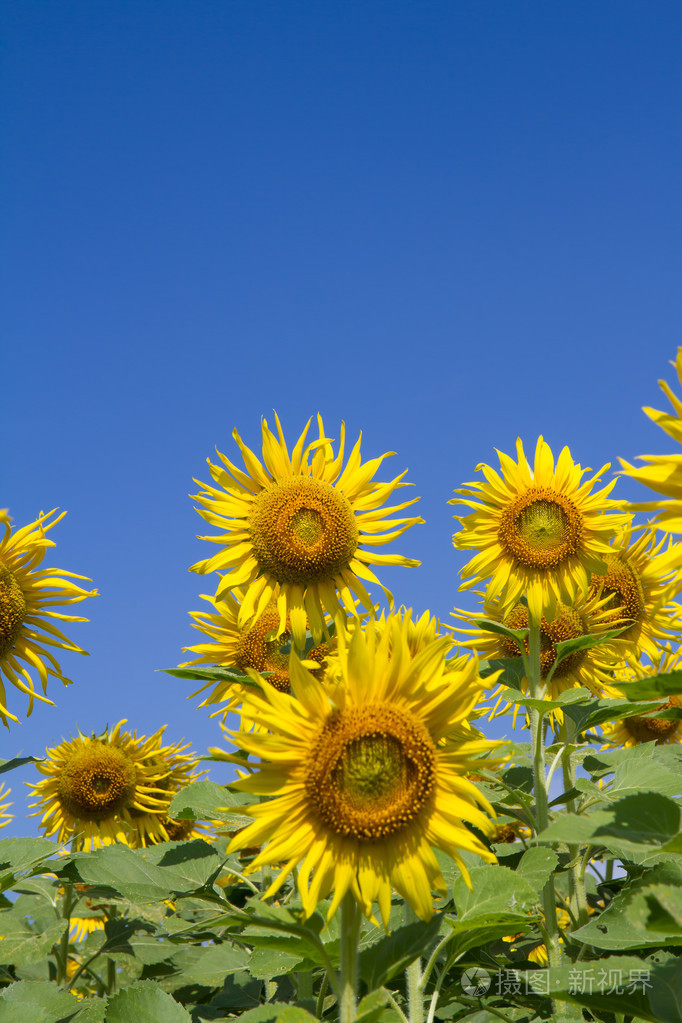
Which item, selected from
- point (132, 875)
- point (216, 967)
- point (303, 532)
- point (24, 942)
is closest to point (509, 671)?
point (303, 532)

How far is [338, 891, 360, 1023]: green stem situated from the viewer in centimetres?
242

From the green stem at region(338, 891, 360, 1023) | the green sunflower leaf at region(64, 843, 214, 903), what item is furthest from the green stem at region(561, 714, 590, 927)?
the green stem at region(338, 891, 360, 1023)

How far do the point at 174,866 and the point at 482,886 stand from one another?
1649 mm

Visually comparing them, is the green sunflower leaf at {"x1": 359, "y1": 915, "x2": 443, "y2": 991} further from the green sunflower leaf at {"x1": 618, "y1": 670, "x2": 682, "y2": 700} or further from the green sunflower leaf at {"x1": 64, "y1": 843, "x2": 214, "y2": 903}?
the green sunflower leaf at {"x1": 64, "y1": 843, "x2": 214, "y2": 903}

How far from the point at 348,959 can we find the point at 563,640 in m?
3.44

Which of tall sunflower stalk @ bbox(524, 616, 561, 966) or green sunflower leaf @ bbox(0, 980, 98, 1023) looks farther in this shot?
tall sunflower stalk @ bbox(524, 616, 561, 966)

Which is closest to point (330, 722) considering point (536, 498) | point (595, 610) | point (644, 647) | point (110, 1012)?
point (110, 1012)

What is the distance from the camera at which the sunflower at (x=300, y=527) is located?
457 centimetres

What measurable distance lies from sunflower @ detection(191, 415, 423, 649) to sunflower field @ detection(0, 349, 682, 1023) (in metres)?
0.01

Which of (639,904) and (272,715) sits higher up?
(272,715)

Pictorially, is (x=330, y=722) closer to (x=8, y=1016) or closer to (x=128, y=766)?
(x=8, y=1016)

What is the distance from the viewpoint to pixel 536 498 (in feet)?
17.7

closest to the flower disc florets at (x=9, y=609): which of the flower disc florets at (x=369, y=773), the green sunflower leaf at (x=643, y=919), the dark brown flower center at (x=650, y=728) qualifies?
the flower disc florets at (x=369, y=773)

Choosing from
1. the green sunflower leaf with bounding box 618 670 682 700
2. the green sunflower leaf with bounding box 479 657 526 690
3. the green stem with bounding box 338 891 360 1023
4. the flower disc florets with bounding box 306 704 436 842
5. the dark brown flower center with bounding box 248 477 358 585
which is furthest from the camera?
the green sunflower leaf with bounding box 479 657 526 690
